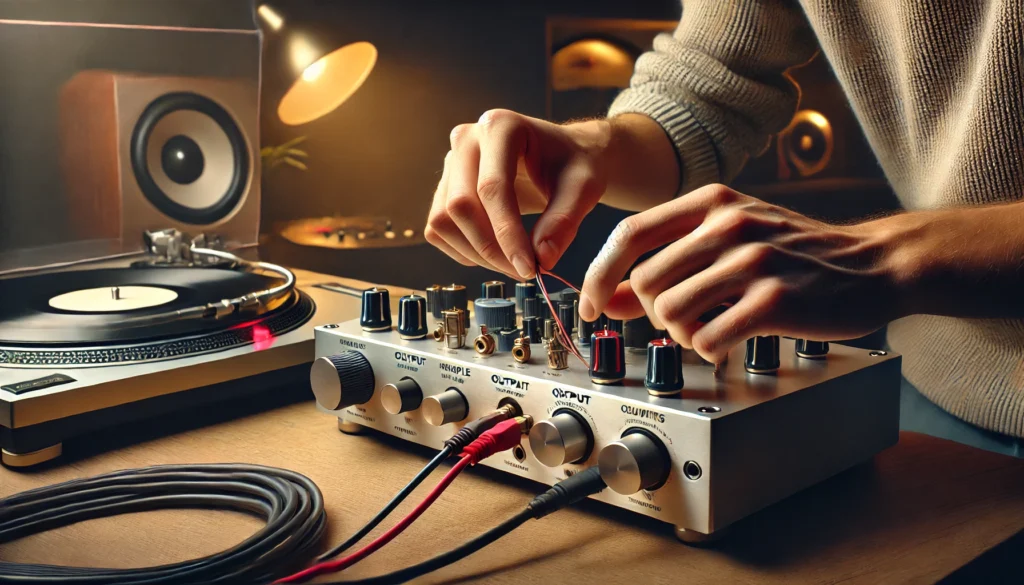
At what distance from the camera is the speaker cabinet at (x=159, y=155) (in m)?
1.36

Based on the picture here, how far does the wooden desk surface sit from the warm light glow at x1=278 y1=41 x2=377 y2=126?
2.95 ft

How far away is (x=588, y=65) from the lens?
1.73 m

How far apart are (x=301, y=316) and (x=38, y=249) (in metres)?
0.56

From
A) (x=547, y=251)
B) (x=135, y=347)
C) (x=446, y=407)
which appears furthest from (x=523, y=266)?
(x=135, y=347)

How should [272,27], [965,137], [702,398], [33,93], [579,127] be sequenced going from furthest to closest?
[272,27]
[33,93]
[579,127]
[965,137]
[702,398]

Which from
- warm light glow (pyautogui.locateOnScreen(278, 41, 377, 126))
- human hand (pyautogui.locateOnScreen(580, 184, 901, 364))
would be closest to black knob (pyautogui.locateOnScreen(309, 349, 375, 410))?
human hand (pyautogui.locateOnScreen(580, 184, 901, 364))

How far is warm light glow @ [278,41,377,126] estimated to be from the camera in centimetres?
155

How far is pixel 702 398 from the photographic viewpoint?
0.60 metres

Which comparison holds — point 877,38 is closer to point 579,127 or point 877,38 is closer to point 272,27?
point 579,127

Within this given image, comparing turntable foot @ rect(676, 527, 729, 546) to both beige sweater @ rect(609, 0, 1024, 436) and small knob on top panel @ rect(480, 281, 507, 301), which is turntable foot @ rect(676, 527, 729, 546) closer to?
small knob on top panel @ rect(480, 281, 507, 301)

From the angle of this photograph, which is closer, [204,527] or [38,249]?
[204,527]

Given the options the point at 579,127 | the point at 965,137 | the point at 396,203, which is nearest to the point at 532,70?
the point at 396,203

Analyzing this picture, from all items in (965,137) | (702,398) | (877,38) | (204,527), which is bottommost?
(204,527)

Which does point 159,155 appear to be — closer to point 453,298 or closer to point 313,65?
point 313,65
